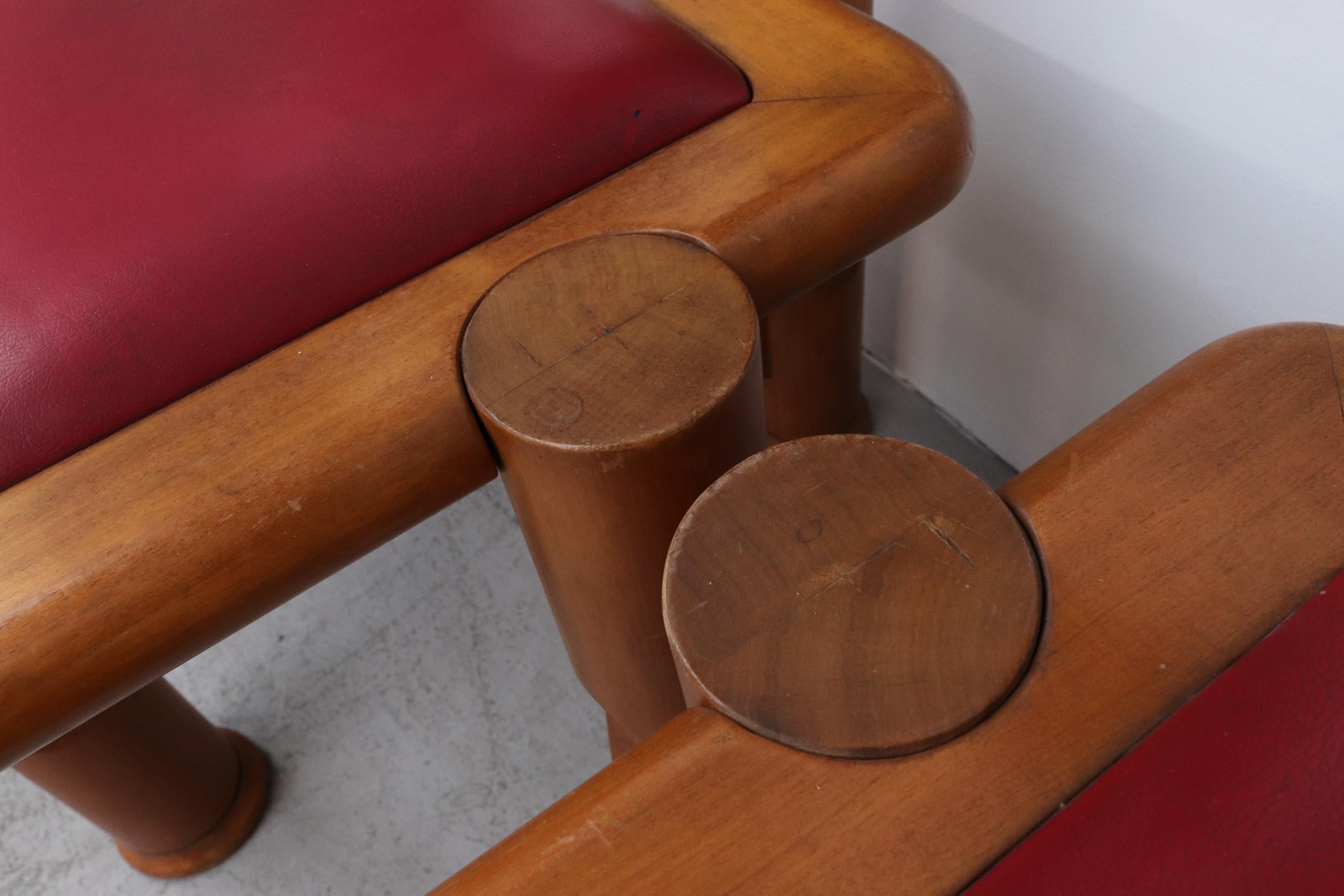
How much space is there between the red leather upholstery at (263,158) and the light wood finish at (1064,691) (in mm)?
313

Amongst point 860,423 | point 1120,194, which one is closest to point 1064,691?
point 1120,194

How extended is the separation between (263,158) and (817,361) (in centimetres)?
50

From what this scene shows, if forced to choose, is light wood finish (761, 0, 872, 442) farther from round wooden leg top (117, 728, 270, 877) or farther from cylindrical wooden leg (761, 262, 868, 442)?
round wooden leg top (117, 728, 270, 877)

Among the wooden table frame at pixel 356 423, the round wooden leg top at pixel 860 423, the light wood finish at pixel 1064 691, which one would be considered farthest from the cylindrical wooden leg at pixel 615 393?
the round wooden leg top at pixel 860 423

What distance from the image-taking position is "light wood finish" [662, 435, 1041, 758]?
36cm

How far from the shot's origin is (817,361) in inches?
36.4

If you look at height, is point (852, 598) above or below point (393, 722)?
above

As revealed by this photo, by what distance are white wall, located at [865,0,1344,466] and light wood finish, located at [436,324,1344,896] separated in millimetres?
Answer: 234

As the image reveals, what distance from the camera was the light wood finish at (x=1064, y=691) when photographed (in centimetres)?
34

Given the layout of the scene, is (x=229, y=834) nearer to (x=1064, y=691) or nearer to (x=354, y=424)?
(x=354, y=424)

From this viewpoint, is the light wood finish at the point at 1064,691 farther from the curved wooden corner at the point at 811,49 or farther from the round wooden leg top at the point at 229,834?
the round wooden leg top at the point at 229,834

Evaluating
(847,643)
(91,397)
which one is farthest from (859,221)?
(91,397)

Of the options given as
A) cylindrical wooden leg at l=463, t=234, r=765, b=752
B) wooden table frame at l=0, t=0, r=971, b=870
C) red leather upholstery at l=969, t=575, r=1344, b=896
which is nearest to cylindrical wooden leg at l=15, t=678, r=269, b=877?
wooden table frame at l=0, t=0, r=971, b=870

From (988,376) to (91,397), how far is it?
2.46ft
